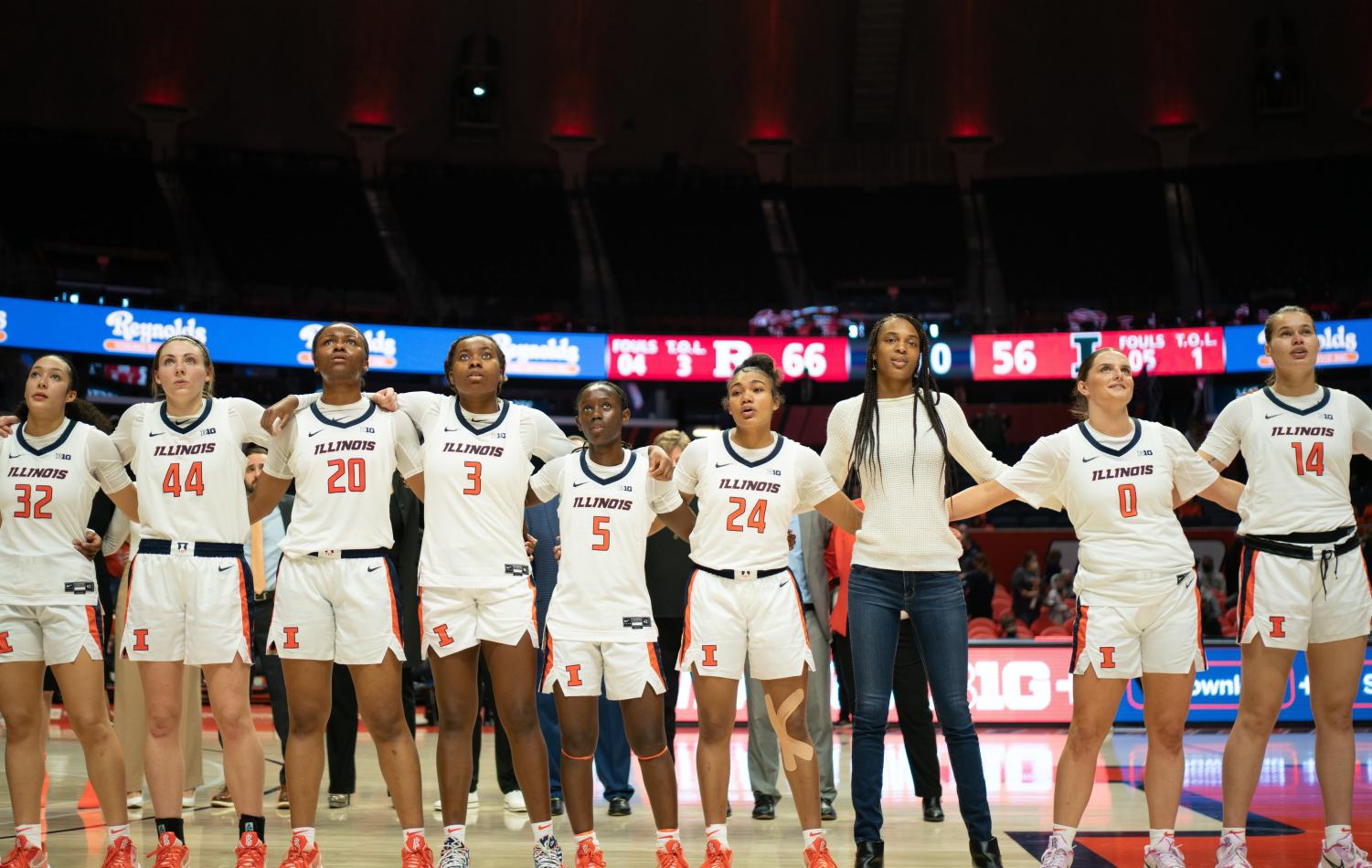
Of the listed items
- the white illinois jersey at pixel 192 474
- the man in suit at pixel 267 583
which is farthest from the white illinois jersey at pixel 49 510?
the man in suit at pixel 267 583

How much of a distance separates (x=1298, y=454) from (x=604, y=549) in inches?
105

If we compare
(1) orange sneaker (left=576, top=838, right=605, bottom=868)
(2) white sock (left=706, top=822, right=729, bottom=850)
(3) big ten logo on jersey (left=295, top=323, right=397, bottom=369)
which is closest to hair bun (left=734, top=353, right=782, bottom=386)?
(2) white sock (left=706, top=822, right=729, bottom=850)

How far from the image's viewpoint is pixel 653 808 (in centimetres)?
464

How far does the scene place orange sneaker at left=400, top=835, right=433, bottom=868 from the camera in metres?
4.50

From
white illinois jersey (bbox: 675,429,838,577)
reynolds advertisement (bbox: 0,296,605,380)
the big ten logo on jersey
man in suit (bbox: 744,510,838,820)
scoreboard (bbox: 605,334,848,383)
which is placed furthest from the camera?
scoreboard (bbox: 605,334,848,383)

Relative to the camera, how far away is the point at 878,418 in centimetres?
493

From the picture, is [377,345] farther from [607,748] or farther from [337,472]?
[337,472]

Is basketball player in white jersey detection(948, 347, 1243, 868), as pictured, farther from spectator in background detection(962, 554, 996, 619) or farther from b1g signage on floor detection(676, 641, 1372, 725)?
spectator in background detection(962, 554, 996, 619)

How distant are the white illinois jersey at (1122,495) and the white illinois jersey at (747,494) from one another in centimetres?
79

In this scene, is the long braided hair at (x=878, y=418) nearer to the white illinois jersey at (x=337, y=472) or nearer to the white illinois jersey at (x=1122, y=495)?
the white illinois jersey at (x=1122, y=495)

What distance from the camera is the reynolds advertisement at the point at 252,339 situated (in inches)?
734

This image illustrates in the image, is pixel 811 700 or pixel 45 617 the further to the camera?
pixel 811 700

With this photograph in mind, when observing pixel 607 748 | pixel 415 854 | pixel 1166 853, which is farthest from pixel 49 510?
pixel 1166 853

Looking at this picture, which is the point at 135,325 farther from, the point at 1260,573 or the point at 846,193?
the point at 1260,573
